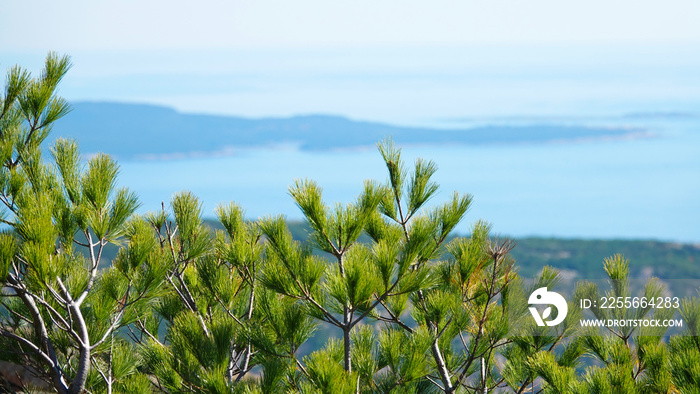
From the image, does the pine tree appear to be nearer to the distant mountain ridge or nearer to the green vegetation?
the green vegetation

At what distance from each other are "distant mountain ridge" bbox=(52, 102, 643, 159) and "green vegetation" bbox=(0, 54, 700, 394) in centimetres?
8805

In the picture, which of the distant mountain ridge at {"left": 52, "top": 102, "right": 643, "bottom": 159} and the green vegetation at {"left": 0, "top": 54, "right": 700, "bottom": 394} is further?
the distant mountain ridge at {"left": 52, "top": 102, "right": 643, "bottom": 159}

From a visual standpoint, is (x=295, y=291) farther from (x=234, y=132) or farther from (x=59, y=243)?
(x=234, y=132)

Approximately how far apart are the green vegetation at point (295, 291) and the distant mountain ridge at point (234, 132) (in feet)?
289

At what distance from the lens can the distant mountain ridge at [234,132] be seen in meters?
92.2

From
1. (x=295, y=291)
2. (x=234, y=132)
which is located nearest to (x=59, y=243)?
(x=295, y=291)

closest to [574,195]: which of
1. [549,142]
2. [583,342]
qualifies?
[549,142]

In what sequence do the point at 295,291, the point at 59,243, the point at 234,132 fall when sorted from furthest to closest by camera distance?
the point at 234,132 → the point at 59,243 → the point at 295,291

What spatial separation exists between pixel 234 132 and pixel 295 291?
98.4m

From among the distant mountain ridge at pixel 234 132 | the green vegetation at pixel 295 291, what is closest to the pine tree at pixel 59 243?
the green vegetation at pixel 295 291

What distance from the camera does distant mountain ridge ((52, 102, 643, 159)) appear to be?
9219 centimetres

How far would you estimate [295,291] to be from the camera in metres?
1.65

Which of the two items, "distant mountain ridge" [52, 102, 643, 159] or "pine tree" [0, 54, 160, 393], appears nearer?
"pine tree" [0, 54, 160, 393]

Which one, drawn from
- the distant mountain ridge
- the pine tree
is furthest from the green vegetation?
the distant mountain ridge
